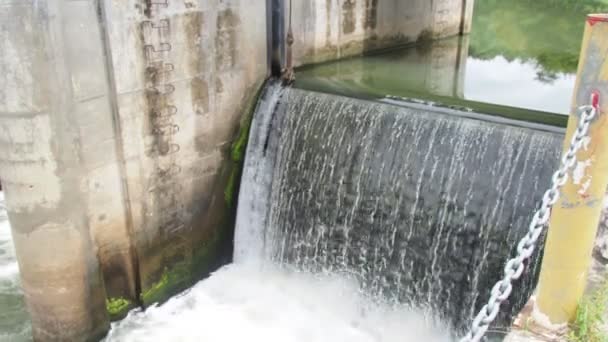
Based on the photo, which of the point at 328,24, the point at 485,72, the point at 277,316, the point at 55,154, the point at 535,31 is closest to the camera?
the point at 55,154

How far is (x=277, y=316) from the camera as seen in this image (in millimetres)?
5090

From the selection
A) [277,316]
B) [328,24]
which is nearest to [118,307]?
[277,316]

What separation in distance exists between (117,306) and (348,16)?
4.52 metres

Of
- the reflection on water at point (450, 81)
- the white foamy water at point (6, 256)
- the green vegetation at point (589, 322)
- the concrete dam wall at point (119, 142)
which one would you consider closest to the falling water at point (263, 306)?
the concrete dam wall at point (119, 142)

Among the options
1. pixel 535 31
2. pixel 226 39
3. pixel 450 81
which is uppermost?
pixel 226 39

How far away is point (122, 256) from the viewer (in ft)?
15.8

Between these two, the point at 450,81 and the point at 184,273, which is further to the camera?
the point at 450,81

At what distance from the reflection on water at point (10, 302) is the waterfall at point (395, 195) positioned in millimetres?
2051

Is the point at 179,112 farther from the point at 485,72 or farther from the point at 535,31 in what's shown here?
the point at 535,31

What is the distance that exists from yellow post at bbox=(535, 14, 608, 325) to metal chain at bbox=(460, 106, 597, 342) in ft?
0.14

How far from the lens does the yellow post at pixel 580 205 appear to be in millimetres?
1684

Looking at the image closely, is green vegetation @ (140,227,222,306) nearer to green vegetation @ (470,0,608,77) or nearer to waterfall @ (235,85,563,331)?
waterfall @ (235,85,563,331)

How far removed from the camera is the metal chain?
1488 millimetres

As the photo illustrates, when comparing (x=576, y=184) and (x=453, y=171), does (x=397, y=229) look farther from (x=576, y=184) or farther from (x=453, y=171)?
(x=576, y=184)
